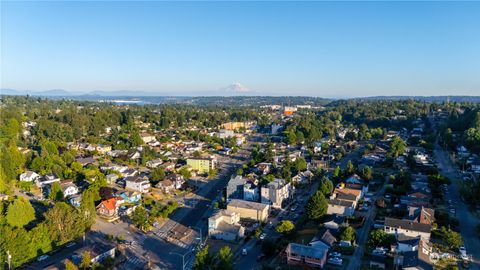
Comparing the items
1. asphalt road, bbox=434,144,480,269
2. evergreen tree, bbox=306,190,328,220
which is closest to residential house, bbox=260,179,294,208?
evergreen tree, bbox=306,190,328,220

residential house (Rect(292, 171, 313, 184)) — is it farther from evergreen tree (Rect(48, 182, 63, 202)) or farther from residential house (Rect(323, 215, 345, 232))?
evergreen tree (Rect(48, 182, 63, 202))

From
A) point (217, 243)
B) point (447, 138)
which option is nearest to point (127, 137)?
point (217, 243)

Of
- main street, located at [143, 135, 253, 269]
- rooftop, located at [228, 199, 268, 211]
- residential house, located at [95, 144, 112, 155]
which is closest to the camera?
main street, located at [143, 135, 253, 269]

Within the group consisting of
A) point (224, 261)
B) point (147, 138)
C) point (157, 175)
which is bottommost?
point (157, 175)

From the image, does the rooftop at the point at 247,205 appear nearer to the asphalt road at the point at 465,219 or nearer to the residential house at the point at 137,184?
the residential house at the point at 137,184

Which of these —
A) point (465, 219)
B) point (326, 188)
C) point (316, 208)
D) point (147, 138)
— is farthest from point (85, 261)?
point (147, 138)

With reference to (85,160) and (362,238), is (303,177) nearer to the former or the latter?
(362,238)
